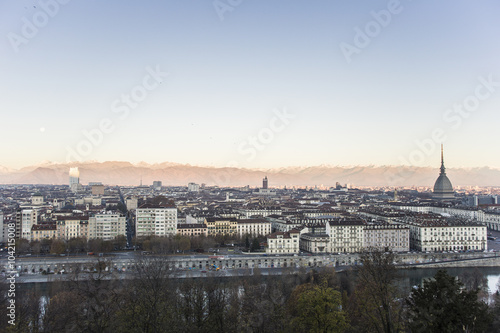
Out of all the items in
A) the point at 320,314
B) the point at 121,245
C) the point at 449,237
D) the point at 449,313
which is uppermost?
the point at 449,313

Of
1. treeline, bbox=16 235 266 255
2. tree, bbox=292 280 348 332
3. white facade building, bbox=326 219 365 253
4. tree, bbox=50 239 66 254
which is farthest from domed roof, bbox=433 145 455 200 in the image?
tree, bbox=292 280 348 332

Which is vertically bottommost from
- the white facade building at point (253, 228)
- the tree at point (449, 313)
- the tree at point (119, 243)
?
the tree at point (119, 243)

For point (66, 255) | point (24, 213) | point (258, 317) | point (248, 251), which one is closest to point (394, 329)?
point (258, 317)

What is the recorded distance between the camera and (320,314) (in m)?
11.5

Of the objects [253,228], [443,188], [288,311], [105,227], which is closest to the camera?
[288,311]

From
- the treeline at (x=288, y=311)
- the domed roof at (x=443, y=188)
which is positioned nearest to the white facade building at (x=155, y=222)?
the treeline at (x=288, y=311)

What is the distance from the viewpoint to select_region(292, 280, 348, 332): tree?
1131 cm

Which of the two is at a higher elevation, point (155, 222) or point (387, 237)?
point (155, 222)

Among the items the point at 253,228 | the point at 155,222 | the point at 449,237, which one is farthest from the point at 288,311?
the point at 253,228

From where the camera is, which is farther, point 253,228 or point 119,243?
point 253,228

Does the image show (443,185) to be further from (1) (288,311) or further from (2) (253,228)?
(1) (288,311)

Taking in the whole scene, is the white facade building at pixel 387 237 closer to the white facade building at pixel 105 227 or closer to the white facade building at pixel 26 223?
the white facade building at pixel 105 227

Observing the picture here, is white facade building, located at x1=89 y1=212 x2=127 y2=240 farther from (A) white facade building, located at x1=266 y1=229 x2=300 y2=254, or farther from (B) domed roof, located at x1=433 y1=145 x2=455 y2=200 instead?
(B) domed roof, located at x1=433 y1=145 x2=455 y2=200

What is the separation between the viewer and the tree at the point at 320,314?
1131 centimetres
